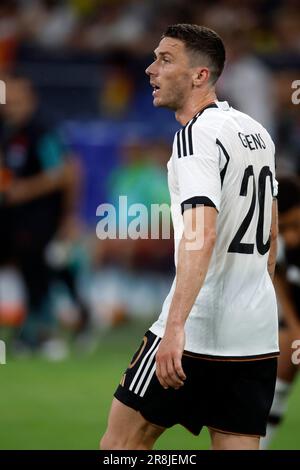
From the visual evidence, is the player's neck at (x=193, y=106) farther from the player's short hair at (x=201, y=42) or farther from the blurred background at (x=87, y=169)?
the blurred background at (x=87, y=169)

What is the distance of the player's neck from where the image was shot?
489 cm

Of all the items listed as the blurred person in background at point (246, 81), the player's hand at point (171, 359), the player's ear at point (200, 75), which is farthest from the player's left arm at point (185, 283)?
the blurred person in background at point (246, 81)

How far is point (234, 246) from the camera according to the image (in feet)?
15.7

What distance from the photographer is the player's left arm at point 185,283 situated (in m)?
4.39

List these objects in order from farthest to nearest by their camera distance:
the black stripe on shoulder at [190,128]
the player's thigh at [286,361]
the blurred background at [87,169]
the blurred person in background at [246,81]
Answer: the blurred person in background at [246,81], the blurred background at [87,169], the player's thigh at [286,361], the black stripe on shoulder at [190,128]

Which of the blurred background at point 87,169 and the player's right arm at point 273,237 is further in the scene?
the blurred background at point 87,169

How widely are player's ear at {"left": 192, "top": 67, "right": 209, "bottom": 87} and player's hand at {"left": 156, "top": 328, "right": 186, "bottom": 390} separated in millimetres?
1101

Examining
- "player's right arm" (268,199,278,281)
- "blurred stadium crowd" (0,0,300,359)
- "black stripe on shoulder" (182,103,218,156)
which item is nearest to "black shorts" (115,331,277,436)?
"player's right arm" (268,199,278,281)

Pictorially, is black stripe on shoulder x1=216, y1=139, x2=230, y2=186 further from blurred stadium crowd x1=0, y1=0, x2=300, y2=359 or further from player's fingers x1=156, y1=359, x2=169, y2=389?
blurred stadium crowd x1=0, y1=0, x2=300, y2=359

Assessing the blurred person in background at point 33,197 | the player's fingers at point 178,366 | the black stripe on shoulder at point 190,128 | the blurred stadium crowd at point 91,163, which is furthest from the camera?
the blurred stadium crowd at point 91,163

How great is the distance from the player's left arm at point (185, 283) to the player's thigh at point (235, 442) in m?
0.42

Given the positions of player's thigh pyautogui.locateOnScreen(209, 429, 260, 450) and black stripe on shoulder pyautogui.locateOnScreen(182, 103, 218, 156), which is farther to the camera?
player's thigh pyautogui.locateOnScreen(209, 429, 260, 450)

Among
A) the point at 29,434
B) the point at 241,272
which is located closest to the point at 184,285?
the point at 241,272
